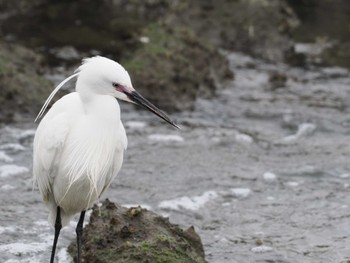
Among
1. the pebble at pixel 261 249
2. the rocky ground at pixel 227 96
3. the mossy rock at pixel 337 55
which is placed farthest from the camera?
the mossy rock at pixel 337 55

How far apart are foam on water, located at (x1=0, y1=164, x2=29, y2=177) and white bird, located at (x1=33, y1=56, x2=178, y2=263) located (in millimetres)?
2281

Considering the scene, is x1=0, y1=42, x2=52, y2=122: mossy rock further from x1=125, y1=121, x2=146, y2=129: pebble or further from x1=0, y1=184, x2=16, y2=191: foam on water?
x1=0, y1=184, x2=16, y2=191: foam on water

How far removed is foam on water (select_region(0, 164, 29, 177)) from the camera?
765 centimetres

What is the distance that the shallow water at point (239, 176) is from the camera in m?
6.57

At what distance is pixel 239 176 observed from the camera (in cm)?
805

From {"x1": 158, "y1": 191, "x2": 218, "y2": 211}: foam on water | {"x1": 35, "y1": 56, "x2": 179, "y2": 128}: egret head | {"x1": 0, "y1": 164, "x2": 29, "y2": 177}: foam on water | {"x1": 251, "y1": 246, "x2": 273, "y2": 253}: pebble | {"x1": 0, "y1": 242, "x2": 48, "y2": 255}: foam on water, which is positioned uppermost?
{"x1": 35, "y1": 56, "x2": 179, "y2": 128}: egret head

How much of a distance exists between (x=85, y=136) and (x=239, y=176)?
325 centimetres

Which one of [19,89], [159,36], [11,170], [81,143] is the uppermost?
[81,143]

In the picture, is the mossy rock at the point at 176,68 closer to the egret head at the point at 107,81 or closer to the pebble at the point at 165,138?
the pebble at the point at 165,138

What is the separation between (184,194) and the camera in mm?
7539

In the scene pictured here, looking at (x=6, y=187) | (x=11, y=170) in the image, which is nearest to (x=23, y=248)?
(x=6, y=187)

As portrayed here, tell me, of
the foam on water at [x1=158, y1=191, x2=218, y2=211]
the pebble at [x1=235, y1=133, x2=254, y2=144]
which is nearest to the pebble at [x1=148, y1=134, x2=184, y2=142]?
the pebble at [x1=235, y1=133, x2=254, y2=144]

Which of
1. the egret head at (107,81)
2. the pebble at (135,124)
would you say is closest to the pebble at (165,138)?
the pebble at (135,124)

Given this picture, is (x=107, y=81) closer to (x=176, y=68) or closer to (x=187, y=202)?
(x=187, y=202)
